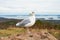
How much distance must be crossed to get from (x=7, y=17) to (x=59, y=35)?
1.18 meters

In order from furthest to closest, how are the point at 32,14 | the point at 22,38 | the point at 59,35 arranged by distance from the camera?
the point at 59,35 < the point at 32,14 < the point at 22,38

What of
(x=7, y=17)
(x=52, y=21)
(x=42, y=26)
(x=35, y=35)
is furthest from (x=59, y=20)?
(x=35, y=35)

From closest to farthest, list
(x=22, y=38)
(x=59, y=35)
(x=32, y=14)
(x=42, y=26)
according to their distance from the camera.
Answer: (x=22, y=38) < (x=32, y=14) < (x=59, y=35) < (x=42, y=26)

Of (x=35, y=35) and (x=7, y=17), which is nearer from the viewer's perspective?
(x=35, y=35)

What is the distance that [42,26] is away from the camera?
11.6 feet

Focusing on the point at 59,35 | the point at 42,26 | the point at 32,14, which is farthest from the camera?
the point at 42,26

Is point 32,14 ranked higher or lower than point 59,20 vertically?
higher

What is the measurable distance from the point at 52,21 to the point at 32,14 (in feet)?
3.74

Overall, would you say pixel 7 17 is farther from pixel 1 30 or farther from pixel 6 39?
pixel 6 39

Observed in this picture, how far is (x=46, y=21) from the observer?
11.9ft

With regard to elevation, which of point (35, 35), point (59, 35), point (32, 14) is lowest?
point (59, 35)

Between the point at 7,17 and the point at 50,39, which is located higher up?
the point at 7,17

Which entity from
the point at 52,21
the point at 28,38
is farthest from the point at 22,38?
the point at 52,21

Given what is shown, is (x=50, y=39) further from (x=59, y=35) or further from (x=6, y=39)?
(x=59, y=35)
